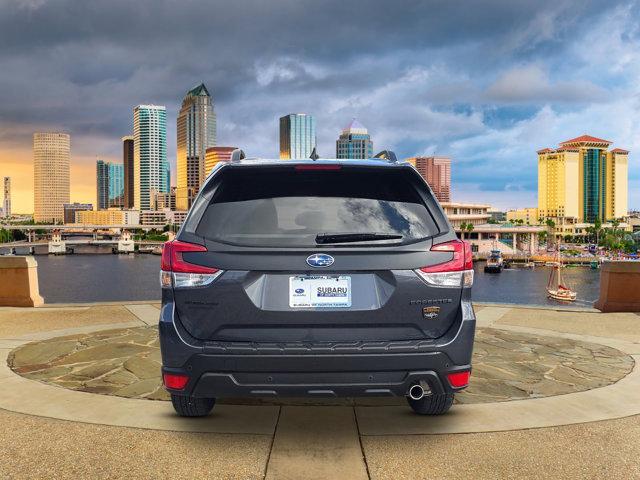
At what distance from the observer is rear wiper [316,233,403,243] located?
3.50 metres

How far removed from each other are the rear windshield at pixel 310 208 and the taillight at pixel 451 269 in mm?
141

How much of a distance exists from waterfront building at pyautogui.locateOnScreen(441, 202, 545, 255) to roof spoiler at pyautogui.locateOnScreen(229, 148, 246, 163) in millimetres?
161315

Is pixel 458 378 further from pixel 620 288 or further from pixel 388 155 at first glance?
pixel 620 288

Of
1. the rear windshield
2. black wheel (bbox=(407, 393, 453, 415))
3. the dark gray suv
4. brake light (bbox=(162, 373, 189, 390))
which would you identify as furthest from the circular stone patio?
the rear windshield

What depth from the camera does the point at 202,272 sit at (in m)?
3.49

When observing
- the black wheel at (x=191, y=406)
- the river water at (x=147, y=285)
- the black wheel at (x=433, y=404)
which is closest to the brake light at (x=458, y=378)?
the black wheel at (x=433, y=404)

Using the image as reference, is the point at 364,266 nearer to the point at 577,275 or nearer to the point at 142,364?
the point at 142,364

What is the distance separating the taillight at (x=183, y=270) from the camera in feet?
11.4

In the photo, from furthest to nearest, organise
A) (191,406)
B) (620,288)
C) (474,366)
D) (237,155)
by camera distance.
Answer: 1. (620,288)
2. (474,366)
3. (191,406)
4. (237,155)

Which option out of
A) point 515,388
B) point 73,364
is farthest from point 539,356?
point 73,364

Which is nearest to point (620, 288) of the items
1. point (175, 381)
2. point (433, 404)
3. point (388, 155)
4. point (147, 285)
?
point (433, 404)

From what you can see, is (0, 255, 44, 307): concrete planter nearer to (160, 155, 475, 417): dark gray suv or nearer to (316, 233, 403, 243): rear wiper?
(160, 155, 475, 417): dark gray suv

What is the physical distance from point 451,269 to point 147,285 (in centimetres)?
9068

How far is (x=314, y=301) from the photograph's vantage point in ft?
11.4
